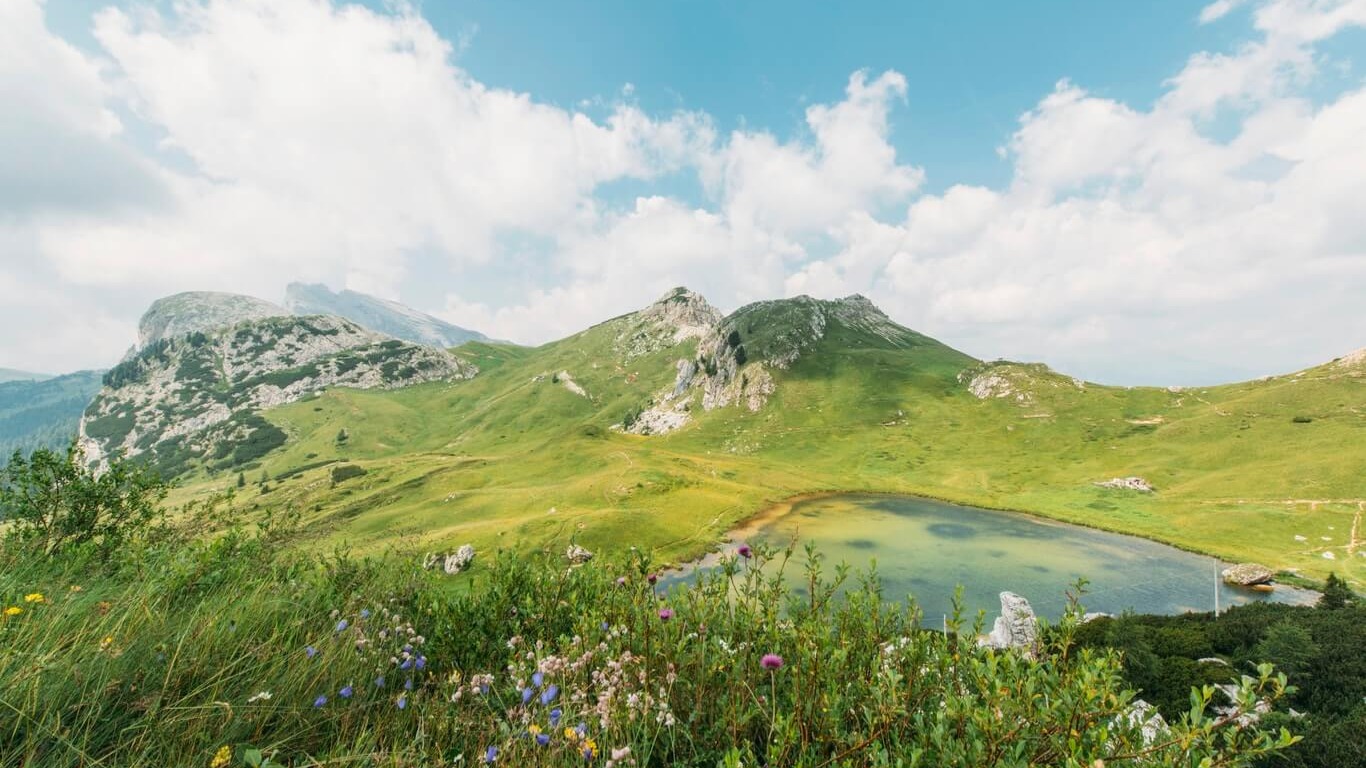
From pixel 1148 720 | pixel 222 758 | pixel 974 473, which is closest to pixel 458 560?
pixel 222 758

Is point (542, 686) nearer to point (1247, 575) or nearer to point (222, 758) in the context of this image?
point (222, 758)

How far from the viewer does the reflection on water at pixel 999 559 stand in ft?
159

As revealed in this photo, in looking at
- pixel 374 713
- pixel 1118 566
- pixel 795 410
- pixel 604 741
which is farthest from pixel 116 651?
pixel 795 410

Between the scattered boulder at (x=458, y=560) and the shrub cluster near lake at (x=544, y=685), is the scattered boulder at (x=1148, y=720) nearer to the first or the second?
the shrub cluster near lake at (x=544, y=685)

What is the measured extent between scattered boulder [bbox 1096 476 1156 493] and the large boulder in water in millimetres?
44841

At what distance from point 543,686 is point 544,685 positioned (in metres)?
0.06

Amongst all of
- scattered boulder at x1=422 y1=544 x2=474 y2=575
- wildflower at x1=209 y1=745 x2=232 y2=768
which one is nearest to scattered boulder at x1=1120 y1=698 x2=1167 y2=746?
wildflower at x1=209 y1=745 x2=232 y2=768

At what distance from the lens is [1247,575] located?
5400 centimetres

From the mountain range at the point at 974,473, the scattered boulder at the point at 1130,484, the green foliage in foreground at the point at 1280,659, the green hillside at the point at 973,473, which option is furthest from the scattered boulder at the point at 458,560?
the scattered boulder at the point at 1130,484

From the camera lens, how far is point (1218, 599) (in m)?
49.5

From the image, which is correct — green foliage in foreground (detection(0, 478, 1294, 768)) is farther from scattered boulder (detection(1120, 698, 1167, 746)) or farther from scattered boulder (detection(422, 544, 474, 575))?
scattered boulder (detection(422, 544, 474, 575))

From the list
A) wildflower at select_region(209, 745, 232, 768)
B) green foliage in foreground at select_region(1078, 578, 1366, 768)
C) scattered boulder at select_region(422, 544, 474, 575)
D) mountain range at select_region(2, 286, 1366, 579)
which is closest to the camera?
wildflower at select_region(209, 745, 232, 768)

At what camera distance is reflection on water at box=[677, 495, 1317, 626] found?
48.3 metres

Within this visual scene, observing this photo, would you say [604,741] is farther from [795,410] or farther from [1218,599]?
[795,410]
